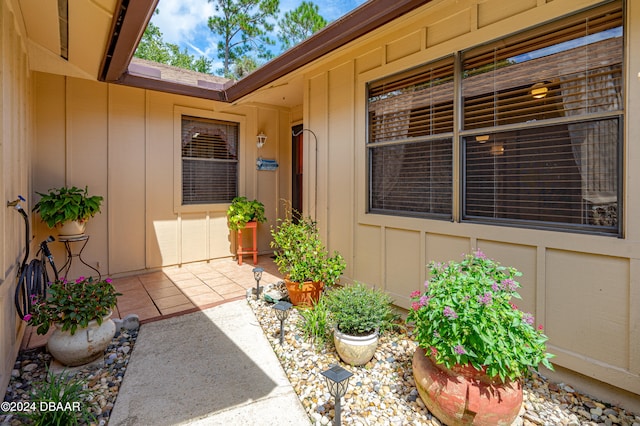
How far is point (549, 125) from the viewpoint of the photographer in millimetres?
2328

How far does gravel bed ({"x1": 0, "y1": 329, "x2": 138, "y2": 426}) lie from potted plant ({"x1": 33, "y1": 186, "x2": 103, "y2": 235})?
1659 mm

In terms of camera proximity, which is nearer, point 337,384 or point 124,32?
point 337,384

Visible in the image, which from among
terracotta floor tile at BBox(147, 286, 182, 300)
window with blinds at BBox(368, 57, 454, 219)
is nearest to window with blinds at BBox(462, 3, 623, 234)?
window with blinds at BBox(368, 57, 454, 219)

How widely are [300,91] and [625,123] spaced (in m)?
4.18

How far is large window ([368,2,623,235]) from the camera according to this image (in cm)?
210

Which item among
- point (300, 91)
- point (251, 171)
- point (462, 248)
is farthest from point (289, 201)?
point (462, 248)

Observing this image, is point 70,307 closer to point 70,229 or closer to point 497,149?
point 70,229

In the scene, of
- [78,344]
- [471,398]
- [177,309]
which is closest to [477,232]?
[471,398]

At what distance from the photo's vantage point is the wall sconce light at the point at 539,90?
2.36 metres

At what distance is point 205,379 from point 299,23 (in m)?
17.3

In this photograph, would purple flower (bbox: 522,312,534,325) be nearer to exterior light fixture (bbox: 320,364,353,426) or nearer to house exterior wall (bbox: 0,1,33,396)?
exterior light fixture (bbox: 320,364,353,426)

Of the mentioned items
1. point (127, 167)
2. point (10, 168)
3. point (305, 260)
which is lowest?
point (305, 260)

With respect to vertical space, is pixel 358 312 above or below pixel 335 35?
below

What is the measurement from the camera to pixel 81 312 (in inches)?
96.8
